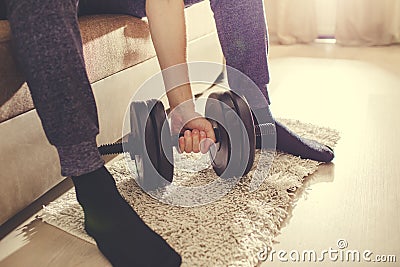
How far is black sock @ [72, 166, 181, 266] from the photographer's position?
752 millimetres

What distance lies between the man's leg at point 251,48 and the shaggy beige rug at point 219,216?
1.6 inches

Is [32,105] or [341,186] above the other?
[32,105]

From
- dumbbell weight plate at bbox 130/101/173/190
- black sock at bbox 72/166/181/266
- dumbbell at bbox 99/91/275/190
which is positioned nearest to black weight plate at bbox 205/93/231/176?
dumbbell at bbox 99/91/275/190

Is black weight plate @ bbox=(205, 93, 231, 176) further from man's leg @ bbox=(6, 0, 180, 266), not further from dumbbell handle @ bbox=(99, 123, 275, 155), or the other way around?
man's leg @ bbox=(6, 0, 180, 266)

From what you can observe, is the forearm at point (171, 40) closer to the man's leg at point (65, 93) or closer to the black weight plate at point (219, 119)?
the black weight plate at point (219, 119)

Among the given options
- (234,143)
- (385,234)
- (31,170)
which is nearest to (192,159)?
(234,143)

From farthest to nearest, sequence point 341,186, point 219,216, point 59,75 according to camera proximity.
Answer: point 341,186 → point 219,216 → point 59,75

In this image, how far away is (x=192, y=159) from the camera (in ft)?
3.79

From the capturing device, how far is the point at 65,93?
27.7 inches

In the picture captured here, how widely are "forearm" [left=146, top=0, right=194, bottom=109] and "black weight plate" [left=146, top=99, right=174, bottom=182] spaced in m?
0.09

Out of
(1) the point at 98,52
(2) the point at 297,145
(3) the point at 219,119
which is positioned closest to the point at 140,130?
(3) the point at 219,119

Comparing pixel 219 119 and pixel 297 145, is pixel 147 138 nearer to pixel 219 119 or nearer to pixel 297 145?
pixel 219 119

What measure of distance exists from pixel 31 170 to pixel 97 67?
0.95 ft

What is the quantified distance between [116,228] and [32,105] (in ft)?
1.06
